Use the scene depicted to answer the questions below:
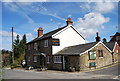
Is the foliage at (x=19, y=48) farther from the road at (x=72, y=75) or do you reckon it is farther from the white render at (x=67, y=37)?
the road at (x=72, y=75)

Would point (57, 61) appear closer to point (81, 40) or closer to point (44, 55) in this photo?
point (44, 55)

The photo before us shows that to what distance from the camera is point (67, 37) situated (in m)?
27.7

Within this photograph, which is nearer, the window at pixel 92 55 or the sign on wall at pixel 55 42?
the window at pixel 92 55

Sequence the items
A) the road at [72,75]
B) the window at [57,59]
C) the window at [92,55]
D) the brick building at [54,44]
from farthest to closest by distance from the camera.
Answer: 1. the brick building at [54,44]
2. the window at [57,59]
3. the window at [92,55]
4. the road at [72,75]

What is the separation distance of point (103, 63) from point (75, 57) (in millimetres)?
Result: 5846

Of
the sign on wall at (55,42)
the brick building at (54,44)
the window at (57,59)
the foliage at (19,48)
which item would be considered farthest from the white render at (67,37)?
the foliage at (19,48)

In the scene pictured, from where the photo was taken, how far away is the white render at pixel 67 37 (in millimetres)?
26341

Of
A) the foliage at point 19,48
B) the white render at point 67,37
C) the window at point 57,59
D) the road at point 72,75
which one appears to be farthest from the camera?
the foliage at point 19,48

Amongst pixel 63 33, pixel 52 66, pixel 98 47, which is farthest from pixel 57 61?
pixel 98 47

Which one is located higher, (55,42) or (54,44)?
(55,42)

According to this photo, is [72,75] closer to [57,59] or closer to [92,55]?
[92,55]

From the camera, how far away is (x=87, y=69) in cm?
2130

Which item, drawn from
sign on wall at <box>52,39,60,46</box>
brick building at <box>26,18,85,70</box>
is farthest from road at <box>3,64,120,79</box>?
sign on wall at <box>52,39,60,46</box>

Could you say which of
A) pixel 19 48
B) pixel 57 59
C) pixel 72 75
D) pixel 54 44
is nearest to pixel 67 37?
pixel 54 44
